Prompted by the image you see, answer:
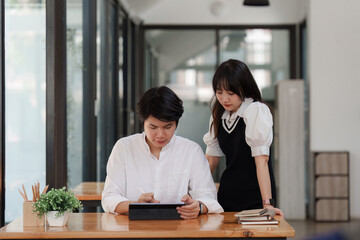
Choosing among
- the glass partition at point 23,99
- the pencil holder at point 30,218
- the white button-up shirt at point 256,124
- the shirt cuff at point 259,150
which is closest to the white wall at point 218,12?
the glass partition at point 23,99

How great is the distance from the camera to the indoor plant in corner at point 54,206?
7.27ft

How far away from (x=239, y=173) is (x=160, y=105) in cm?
73

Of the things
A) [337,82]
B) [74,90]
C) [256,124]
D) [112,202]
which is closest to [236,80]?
[256,124]

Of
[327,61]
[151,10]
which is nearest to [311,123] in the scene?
[327,61]

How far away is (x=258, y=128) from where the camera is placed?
271 cm

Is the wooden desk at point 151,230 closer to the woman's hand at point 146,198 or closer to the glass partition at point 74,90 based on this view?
the woman's hand at point 146,198

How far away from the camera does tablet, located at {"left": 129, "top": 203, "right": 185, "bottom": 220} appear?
233cm

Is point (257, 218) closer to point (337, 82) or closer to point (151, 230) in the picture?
point (151, 230)

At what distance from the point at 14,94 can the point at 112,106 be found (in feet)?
11.6

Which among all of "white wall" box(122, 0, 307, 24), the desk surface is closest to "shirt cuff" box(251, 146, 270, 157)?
the desk surface

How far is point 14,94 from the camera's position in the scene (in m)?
3.42

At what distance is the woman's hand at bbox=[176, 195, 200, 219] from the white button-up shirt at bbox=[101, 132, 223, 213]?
14 centimetres

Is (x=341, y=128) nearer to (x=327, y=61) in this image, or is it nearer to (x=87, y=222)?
(x=327, y=61)

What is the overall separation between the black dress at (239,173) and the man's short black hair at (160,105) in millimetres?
527
